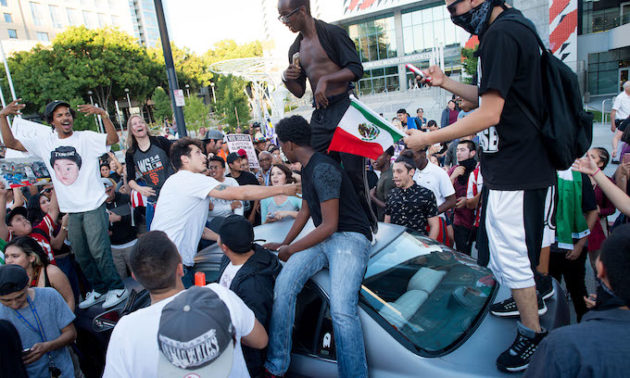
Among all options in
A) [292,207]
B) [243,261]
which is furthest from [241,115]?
[243,261]

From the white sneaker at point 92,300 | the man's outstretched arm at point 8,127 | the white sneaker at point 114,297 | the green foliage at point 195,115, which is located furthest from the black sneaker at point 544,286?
the green foliage at point 195,115

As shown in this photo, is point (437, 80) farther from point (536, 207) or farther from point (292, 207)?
point (292, 207)

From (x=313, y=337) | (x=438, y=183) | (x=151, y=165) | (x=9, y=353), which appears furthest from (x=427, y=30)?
(x=9, y=353)

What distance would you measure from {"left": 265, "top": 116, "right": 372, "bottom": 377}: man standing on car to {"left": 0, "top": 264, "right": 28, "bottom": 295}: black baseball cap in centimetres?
172

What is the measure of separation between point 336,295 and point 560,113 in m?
1.52

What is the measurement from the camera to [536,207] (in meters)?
2.12

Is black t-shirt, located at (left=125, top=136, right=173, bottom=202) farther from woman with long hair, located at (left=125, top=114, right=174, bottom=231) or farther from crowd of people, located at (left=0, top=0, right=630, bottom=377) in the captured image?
crowd of people, located at (left=0, top=0, right=630, bottom=377)

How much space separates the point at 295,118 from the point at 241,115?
3356 centimetres

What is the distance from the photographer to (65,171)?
393 cm

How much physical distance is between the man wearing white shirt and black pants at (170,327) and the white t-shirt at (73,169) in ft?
7.92

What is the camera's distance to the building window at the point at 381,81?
43.8 m

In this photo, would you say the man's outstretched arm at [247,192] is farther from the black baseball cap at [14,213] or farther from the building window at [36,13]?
the building window at [36,13]

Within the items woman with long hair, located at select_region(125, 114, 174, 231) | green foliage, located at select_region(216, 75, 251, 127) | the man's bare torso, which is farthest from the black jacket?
green foliage, located at select_region(216, 75, 251, 127)

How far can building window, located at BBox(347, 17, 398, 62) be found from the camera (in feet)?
143
